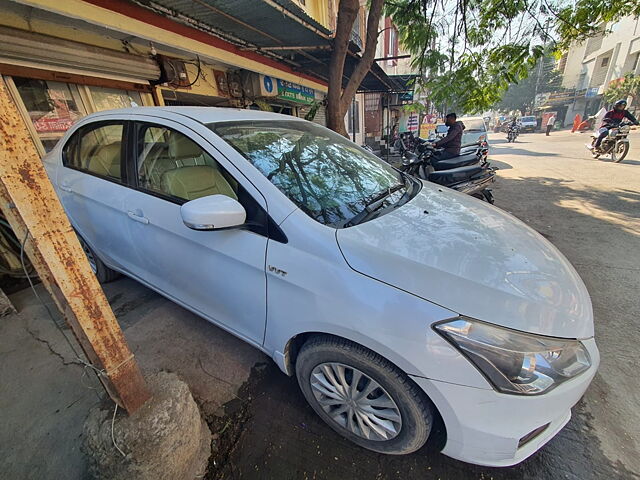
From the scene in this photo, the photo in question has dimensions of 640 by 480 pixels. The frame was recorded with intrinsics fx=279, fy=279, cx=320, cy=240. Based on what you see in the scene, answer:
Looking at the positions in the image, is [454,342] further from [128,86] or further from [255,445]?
[128,86]

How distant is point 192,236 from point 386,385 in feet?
4.42

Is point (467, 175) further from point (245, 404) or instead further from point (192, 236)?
point (245, 404)

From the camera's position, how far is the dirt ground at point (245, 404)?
144cm

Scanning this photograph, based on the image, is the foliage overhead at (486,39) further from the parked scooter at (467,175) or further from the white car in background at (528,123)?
the white car in background at (528,123)

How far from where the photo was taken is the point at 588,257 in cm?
326

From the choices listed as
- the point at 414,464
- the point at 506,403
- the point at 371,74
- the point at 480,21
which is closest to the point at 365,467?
the point at 414,464

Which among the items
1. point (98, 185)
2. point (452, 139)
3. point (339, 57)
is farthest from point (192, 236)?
point (452, 139)

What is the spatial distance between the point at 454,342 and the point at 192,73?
20.7 ft

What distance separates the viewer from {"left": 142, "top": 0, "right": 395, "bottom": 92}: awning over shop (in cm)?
371

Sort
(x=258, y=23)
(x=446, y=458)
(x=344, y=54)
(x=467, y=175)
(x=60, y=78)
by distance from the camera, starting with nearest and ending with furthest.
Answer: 1. (x=446, y=458)
2. (x=60, y=78)
3. (x=467, y=175)
4. (x=258, y=23)
5. (x=344, y=54)

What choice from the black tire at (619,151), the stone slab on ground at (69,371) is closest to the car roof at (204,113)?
the stone slab on ground at (69,371)

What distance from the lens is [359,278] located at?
48.7 inches

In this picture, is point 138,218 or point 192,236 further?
point 138,218

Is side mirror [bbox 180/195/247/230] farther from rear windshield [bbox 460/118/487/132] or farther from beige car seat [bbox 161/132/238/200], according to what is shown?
rear windshield [bbox 460/118/487/132]
